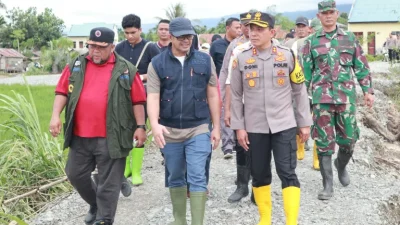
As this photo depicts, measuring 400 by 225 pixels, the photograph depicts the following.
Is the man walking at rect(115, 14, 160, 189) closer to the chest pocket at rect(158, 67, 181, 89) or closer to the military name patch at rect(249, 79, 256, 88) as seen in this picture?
the chest pocket at rect(158, 67, 181, 89)

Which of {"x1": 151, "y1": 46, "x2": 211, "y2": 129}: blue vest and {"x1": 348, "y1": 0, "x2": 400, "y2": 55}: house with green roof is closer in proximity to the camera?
{"x1": 151, "y1": 46, "x2": 211, "y2": 129}: blue vest

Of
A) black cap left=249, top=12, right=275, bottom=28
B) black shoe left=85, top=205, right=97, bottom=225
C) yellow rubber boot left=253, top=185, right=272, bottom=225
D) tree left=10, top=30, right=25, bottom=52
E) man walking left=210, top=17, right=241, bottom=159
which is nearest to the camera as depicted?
black cap left=249, top=12, right=275, bottom=28

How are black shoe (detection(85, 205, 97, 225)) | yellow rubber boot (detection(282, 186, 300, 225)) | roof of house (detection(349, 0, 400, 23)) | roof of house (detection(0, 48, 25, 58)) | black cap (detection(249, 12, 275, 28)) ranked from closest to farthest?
black cap (detection(249, 12, 275, 28)), yellow rubber boot (detection(282, 186, 300, 225)), black shoe (detection(85, 205, 97, 225)), roof of house (detection(349, 0, 400, 23)), roof of house (detection(0, 48, 25, 58))

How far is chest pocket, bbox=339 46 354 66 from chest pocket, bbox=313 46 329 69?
13 centimetres

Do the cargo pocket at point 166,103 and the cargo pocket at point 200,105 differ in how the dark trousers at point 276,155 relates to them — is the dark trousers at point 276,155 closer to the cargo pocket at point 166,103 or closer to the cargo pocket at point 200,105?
the cargo pocket at point 200,105

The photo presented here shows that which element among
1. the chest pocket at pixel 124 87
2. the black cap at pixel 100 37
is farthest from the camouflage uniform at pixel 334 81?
the black cap at pixel 100 37

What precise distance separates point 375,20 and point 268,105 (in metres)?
49.4

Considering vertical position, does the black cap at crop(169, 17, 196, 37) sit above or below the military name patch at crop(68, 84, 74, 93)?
above

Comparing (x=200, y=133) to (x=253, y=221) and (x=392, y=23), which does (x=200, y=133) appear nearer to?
(x=253, y=221)

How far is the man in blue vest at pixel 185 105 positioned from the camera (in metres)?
4.59

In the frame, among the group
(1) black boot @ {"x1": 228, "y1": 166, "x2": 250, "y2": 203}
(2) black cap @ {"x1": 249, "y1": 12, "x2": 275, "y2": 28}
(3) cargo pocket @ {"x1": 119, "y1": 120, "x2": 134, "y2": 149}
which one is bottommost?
(1) black boot @ {"x1": 228, "y1": 166, "x2": 250, "y2": 203}

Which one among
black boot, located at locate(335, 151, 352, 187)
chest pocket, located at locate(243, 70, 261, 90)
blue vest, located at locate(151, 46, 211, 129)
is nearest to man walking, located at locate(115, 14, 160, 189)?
blue vest, located at locate(151, 46, 211, 129)

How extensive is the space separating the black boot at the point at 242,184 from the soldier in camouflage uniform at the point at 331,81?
724 mm

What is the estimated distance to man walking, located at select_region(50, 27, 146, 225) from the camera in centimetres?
462
